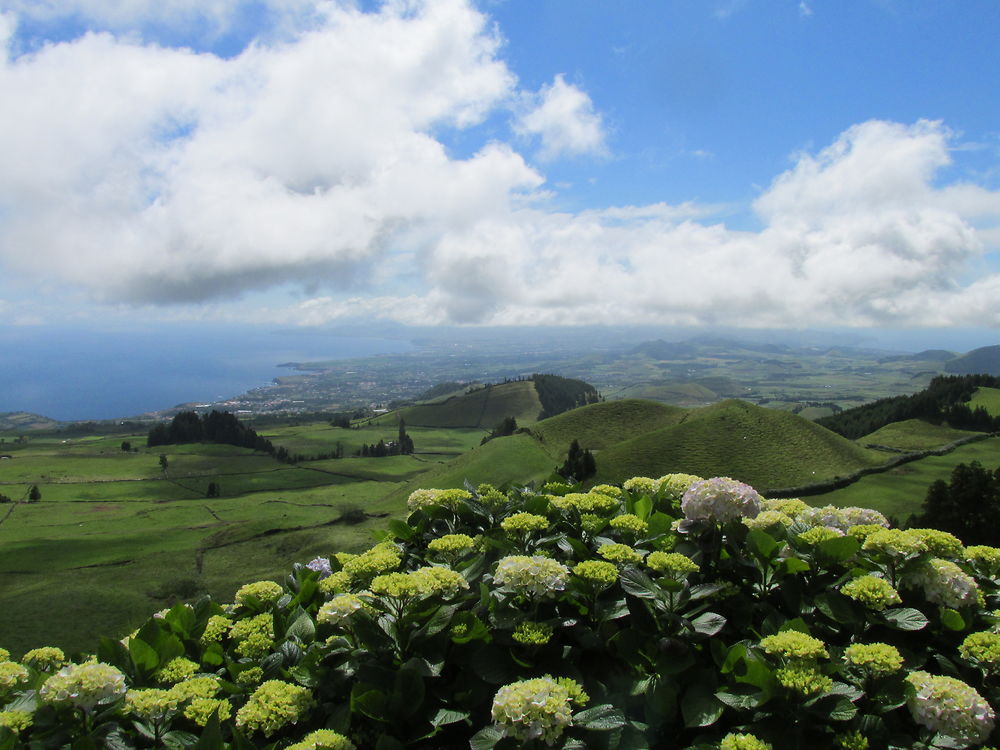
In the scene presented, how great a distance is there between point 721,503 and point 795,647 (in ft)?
4.50

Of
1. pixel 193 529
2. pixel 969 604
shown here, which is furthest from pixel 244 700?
pixel 193 529

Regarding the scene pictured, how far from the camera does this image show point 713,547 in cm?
434

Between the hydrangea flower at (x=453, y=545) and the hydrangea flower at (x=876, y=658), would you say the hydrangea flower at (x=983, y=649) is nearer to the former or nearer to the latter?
the hydrangea flower at (x=876, y=658)

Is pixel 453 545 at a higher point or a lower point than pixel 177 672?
higher

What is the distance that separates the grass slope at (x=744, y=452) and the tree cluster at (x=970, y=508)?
2184 cm

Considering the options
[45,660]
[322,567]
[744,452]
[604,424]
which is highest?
[322,567]

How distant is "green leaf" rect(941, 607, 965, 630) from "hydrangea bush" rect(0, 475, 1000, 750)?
0.04ft

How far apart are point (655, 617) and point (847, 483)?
80824mm

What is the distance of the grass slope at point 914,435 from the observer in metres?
90.4

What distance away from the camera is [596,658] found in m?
3.66

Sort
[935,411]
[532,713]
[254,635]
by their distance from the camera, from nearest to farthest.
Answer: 1. [532,713]
2. [254,635]
3. [935,411]

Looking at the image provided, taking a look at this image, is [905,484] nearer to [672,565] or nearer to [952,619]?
[952,619]

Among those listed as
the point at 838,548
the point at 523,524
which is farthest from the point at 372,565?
the point at 838,548

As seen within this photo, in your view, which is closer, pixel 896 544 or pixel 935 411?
pixel 896 544
